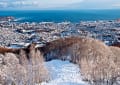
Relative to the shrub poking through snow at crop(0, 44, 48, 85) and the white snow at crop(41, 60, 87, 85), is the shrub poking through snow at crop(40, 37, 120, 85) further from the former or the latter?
the shrub poking through snow at crop(0, 44, 48, 85)

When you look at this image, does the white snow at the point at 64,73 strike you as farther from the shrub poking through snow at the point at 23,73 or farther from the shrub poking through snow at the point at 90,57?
the shrub poking through snow at the point at 23,73

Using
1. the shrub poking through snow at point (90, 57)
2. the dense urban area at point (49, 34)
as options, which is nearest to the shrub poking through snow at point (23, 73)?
the shrub poking through snow at point (90, 57)

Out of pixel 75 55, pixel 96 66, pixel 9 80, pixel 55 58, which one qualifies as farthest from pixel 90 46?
pixel 9 80

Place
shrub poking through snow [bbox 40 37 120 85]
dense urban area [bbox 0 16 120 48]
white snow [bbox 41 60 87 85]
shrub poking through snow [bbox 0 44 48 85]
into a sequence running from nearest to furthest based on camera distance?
shrub poking through snow [bbox 0 44 48 85] → shrub poking through snow [bbox 40 37 120 85] → white snow [bbox 41 60 87 85] → dense urban area [bbox 0 16 120 48]

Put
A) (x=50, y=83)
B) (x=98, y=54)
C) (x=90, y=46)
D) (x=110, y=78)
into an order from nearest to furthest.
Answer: (x=110, y=78), (x=50, y=83), (x=98, y=54), (x=90, y=46)

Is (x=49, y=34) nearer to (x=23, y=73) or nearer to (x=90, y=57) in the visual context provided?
(x=90, y=57)

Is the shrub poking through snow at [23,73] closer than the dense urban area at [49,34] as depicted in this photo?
Yes

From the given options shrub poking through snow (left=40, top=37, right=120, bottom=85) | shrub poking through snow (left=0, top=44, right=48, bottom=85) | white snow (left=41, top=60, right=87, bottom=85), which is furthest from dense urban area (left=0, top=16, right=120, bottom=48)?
shrub poking through snow (left=0, top=44, right=48, bottom=85)

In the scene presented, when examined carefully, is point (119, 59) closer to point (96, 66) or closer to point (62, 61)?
point (96, 66)
